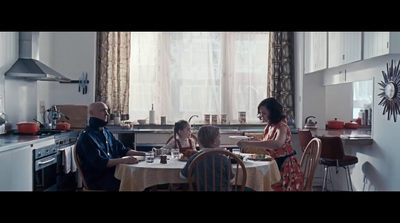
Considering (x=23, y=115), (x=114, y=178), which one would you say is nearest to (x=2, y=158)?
(x=114, y=178)

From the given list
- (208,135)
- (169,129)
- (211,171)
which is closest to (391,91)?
(208,135)

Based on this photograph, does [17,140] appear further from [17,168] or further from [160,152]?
[160,152]

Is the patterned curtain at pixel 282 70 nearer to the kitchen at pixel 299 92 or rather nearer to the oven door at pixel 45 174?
the kitchen at pixel 299 92

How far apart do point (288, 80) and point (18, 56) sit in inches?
142

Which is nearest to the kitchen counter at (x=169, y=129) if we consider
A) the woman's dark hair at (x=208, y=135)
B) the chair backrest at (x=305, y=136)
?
the chair backrest at (x=305, y=136)

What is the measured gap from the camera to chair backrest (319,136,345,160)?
4.32 meters

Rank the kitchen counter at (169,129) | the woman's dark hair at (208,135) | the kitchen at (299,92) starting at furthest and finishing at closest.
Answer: the kitchen counter at (169,129) → the kitchen at (299,92) → the woman's dark hair at (208,135)

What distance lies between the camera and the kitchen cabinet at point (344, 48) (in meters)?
4.09

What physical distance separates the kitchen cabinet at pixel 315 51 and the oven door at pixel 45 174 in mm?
3297

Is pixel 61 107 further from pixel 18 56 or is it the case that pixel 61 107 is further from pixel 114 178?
pixel 114 178

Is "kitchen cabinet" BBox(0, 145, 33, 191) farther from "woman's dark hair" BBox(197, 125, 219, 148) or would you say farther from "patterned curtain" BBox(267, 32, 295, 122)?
"patterned curtain" BBox(267, 32, 295, 122)

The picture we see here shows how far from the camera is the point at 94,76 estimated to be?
19.2 ft

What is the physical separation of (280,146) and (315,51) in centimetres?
241
